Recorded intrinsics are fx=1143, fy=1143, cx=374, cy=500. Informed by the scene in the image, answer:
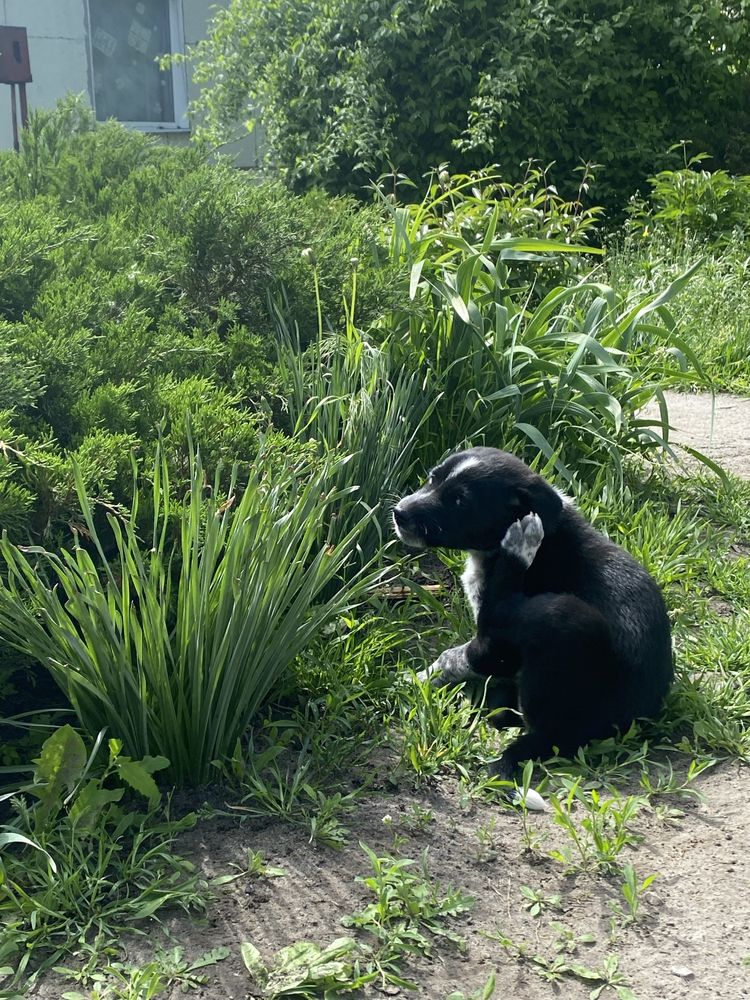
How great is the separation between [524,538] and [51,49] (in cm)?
1110

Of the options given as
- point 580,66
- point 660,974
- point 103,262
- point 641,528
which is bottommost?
point 660,974

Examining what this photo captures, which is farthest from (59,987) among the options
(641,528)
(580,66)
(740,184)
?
(580,66)

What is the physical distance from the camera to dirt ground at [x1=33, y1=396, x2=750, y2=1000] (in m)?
2.57

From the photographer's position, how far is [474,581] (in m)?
3.87

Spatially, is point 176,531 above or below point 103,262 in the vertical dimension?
below

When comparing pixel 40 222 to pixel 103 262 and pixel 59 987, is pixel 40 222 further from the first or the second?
pixel 59 987

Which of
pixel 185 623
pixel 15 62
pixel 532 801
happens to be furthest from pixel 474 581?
pixel 15 62

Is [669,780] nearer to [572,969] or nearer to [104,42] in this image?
[572,969]

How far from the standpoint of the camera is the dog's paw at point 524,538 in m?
3.61

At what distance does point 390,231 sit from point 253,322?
1371 mm

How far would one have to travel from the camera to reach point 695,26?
12.0m

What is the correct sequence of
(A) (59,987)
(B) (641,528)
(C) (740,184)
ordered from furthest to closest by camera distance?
1. (C) (740,184)
2. (B) (641,528)
3. (A) (59,987)

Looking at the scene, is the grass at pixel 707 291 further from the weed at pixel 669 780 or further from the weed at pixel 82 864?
the weed at pixel 82 864

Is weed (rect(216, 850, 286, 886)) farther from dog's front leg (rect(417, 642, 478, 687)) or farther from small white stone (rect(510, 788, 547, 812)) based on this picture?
dog's front leg (rect(417, 642, 478, 687))
